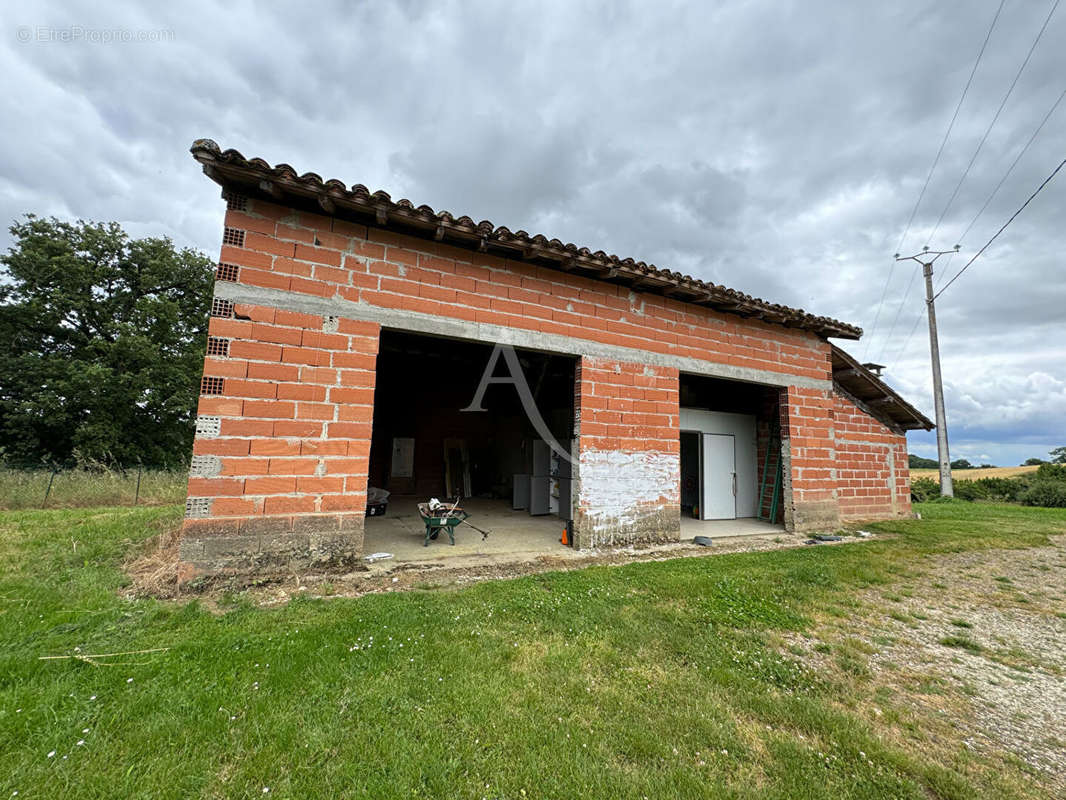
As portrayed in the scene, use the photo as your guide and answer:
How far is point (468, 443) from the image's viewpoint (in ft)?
42.1

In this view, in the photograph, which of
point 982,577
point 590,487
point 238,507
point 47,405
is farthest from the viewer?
point 47,405

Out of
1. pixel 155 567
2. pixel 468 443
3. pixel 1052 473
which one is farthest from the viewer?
pixel 1052 473

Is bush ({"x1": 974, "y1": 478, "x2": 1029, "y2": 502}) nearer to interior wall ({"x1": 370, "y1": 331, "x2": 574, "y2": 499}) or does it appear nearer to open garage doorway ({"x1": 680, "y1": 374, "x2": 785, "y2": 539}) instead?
open garage doorway ({"x1": 680, "y1": 374, "x2": 785, "y2": 539})

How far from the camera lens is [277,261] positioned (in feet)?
13.7

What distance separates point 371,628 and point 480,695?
1.15 m

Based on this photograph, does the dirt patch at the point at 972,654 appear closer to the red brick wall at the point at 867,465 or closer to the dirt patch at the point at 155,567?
the red brick wall at the point at 867,465

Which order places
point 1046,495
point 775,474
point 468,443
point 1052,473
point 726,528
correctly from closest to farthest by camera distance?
point 726,528
point 775,474
point 468,443
point 1046,495
point 1052,473

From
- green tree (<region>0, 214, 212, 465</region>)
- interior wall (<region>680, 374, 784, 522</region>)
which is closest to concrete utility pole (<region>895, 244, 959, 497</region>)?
interior wall (<region>680, 374, 784, 522</region>)

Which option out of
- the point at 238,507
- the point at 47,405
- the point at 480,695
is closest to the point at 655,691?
the point at 480,695

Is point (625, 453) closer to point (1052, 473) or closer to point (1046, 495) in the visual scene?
point (1046, 495)

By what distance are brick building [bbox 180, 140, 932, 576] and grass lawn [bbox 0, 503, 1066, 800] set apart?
119 cm

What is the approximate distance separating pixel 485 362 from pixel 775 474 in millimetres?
6625

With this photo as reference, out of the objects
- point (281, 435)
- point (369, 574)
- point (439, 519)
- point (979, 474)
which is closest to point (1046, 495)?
point (979, 474)

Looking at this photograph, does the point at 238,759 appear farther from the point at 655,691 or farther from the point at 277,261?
the point at 277,261
